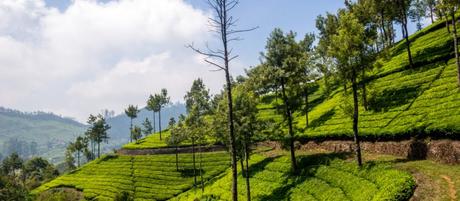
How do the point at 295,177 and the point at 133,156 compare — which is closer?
the point at 295,177

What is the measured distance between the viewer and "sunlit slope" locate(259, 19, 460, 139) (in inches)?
1639

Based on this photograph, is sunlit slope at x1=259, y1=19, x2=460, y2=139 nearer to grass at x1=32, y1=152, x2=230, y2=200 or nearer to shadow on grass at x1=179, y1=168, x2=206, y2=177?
grass at x1=32, y1=152, x2=230, y2=200

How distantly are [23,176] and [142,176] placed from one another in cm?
10428

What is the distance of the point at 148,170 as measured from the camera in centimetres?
9625

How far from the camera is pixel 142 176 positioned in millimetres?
92500

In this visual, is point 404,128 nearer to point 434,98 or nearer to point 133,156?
point 434,98

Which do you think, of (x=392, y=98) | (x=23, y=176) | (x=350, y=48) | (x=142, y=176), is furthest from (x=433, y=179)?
(x=23, y=176)

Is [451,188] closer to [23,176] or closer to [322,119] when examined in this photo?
[322,119]

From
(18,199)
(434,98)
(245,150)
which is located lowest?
(18,199)

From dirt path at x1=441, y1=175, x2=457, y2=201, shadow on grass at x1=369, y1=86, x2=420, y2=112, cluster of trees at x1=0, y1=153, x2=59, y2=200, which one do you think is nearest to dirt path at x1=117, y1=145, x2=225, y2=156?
cluster of trees at x1=0, y1=153, x2=59, y2=200

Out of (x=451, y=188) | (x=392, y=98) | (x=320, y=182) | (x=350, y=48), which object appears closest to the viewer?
(x=451, y=188)

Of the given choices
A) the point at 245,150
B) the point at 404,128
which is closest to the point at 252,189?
the point at 245,150

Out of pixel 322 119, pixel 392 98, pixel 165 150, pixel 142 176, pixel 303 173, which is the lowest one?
pixel 142 176

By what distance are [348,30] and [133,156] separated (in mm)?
83645
